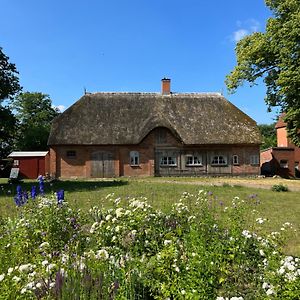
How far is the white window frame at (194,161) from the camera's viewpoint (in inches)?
1426

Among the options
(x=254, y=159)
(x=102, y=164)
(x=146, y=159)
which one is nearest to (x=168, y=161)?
(x=146, y=159)

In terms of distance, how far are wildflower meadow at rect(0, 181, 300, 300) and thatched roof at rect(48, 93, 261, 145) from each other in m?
28.3

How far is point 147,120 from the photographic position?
120 feet

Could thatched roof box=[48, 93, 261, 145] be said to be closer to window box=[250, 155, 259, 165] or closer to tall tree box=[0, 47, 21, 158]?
window box=[250, 155, 259, 165]

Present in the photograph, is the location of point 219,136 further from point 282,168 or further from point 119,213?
point 119,213

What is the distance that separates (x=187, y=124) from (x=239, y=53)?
29.3 feet

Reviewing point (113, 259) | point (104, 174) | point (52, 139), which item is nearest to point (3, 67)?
point (52, 139)

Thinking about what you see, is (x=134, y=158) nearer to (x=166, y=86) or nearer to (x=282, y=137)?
(x=166, y=86)

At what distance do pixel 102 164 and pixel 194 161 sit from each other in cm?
845

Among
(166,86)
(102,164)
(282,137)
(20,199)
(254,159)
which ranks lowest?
(20,199)

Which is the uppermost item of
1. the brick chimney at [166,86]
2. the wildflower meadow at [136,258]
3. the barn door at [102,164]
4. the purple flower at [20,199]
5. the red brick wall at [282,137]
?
the brick chimney at [166,86]

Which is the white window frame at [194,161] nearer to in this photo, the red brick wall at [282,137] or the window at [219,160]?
the window at [219,160]

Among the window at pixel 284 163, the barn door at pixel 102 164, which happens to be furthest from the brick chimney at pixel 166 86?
the window at pixel 284 163

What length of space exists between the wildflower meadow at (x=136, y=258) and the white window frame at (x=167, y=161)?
28.7 metres
